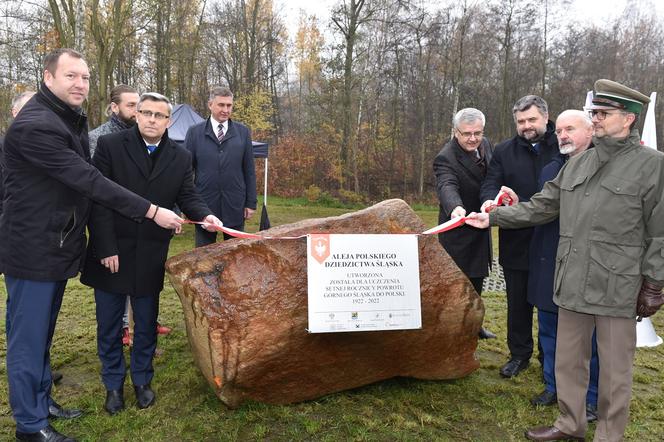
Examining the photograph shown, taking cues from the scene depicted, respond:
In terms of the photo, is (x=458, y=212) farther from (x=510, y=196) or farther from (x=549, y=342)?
(x=549, y=342)

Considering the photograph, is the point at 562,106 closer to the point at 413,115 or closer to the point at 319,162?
the point at 413,115

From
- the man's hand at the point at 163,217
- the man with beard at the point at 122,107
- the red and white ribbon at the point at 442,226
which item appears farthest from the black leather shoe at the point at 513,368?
the man with beard at the point at 122,107

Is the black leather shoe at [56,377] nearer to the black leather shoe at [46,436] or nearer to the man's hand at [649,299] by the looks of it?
the black leather shoe at [46,436]

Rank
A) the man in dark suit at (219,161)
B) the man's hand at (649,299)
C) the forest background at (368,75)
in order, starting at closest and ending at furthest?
the man's hand at (649,299) < the man in dark suit at (219,161) < the forest background at (368,75)

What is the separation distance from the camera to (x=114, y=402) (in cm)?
329

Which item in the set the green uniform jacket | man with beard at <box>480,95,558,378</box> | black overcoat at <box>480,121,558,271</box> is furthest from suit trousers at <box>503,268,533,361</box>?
the green uniform jacket

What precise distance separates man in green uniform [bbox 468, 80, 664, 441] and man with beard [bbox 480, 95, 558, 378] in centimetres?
84

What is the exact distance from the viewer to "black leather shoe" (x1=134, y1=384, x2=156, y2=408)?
3352 millimetres

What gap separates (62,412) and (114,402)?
34cm

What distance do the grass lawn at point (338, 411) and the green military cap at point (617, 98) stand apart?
2070mm

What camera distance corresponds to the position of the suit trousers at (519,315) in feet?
12.9

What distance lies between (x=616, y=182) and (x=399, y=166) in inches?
799

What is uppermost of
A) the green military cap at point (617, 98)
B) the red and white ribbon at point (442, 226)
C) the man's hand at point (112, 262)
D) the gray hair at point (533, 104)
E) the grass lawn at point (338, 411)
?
the gray hair at point (533, 104)

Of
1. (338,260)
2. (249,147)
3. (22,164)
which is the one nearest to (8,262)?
(22,164)
